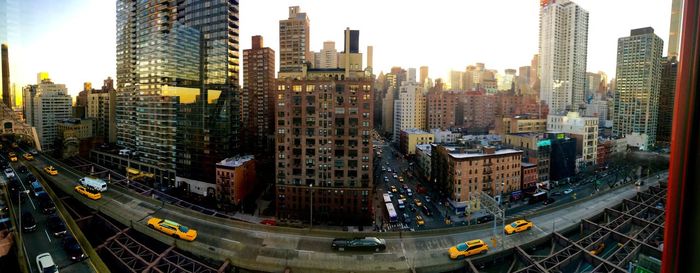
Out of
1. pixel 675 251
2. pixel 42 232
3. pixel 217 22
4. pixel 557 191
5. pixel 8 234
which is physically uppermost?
pixel 217 22

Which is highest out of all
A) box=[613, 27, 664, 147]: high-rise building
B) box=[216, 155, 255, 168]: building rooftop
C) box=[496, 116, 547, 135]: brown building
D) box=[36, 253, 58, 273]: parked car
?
box=[613, 27, 664, 147]: high-rise building

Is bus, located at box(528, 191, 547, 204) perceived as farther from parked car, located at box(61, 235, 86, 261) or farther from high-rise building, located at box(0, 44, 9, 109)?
high-rise building, located at box(0, 44, 9, 109)

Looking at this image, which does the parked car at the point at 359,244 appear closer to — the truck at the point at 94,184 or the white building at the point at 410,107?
the truck at the point at 94,184

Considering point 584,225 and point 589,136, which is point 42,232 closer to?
point 584,225

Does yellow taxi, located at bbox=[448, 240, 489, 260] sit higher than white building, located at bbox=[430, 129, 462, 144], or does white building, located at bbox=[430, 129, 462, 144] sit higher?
white building, located at bbox=[430, 129, 462, 144]

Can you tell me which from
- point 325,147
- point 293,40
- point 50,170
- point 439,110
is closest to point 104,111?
Answer: point 293,40

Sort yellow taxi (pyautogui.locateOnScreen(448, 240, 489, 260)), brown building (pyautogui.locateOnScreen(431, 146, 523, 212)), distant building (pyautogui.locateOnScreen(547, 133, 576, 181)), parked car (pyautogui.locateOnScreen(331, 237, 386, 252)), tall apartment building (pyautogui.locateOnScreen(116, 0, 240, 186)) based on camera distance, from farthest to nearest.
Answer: distant building (pyautogui.locateOnScreen(547, 133, 576, 181)), tall apartment building (pyautogui.locateOnScreen(116, 0, 240, 186)), brown building (pyautogui.locateOnScreen(431, 146, 523, 212)), parked car (pyautogui.locateOnScreen(331, 237, 386, 252)), yellow taxi (pyautogui.locateOnScreen(448, 240, 489, 260))

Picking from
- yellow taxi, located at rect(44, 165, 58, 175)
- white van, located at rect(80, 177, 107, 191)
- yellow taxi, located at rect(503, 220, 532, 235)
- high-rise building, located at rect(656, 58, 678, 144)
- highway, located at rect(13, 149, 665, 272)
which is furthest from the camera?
yellow taxi, located at rect(44, 165, 58, 175)

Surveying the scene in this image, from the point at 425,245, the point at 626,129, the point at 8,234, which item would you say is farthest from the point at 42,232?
the point at 626,129

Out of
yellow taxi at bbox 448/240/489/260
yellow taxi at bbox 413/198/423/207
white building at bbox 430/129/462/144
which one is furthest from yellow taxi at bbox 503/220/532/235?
white building at bbox 430/129/462/144
